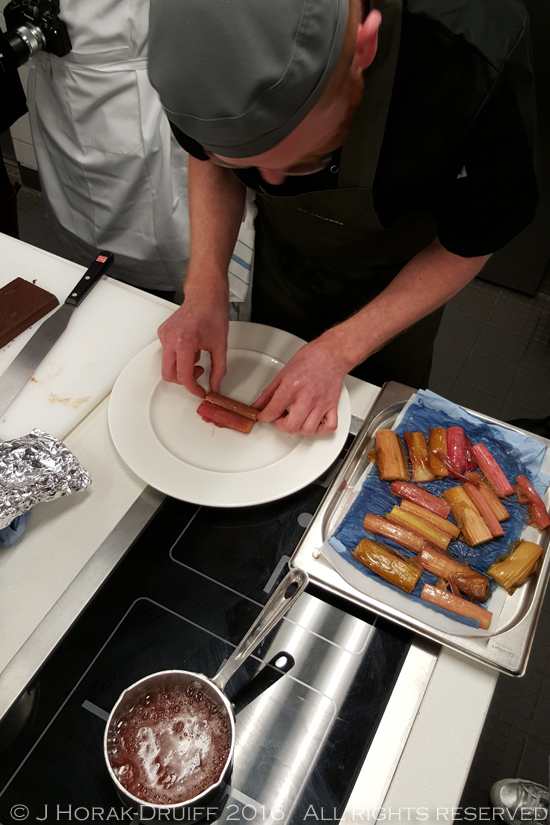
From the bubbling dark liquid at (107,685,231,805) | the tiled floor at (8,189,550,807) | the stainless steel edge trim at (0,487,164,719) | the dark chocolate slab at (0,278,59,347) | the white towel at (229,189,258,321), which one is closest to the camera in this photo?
the bubbling dark liquid at (107,685,231,805)

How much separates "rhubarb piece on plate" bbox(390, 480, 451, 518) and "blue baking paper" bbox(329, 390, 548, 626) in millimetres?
15

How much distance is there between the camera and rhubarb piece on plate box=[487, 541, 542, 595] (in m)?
0.82

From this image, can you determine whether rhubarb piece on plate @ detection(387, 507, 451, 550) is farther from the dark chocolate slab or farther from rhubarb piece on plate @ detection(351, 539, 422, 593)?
the dark chocolate slab

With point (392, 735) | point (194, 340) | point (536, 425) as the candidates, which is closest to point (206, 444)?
point (194, 340)

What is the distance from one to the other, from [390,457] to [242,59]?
1.96 ft

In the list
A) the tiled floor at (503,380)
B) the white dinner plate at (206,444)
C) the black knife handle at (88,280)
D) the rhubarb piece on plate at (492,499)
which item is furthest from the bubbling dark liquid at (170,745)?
the tiled floor at (503,380)

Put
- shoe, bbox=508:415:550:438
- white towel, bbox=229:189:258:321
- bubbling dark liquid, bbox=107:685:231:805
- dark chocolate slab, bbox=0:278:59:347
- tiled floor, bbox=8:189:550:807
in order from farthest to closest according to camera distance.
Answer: shoe, bbox=508:415:550:438 < tiled floor, bbox=8:189:550:807 < white towel, bbox=229:189:258:321 < dark chocolate slab, bbox=0:278:59:347 < bubbling dark liquid, bbox=107:685:231:805

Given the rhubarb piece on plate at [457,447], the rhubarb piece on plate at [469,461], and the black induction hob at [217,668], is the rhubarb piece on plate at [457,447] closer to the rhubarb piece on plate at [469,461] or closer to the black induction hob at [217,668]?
the rhubarb piece on plate at [469,461]

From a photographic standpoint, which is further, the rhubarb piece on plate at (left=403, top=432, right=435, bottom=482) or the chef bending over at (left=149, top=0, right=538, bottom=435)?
the rhubarb piece on plate at (left=403, top=432, right=435, bottom=482)

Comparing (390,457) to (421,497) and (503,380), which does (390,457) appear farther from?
(503,380)

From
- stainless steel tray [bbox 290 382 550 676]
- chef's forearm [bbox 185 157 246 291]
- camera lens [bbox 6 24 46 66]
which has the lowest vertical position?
stainless steel tray [bbox 290 382 550 676]

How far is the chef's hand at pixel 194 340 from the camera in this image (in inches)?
38.5

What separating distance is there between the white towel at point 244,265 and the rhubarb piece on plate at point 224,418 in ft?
1.64

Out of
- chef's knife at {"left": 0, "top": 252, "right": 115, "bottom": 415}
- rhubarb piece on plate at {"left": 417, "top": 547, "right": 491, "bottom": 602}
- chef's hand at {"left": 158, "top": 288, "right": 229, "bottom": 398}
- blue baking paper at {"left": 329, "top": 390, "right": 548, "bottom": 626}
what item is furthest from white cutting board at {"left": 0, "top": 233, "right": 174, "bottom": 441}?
rhubarb piece on plate at {"left": 417, "top": 547, "right": 491, "bottom": 602}
